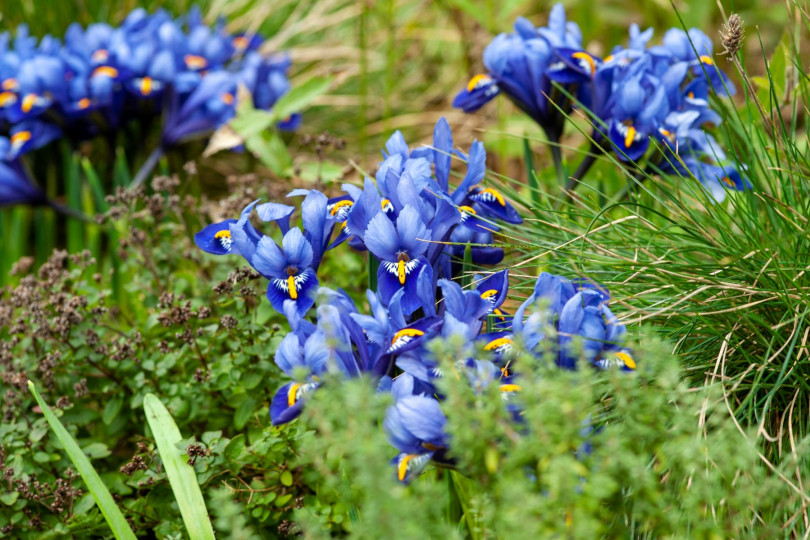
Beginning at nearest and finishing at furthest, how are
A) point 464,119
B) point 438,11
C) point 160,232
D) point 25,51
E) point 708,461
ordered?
point 708,461 → point 160,232 → point 25,51 → point 464,119 → point 438,11

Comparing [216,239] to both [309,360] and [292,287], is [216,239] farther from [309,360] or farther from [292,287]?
[309,360]

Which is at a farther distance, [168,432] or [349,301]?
[168,432]

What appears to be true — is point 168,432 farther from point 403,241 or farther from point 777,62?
point 777,62

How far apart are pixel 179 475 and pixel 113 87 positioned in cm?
193

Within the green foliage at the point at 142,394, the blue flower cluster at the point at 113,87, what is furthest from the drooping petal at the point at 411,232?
the blue flower cluster at the point at 113,87

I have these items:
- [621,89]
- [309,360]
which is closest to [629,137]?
[621,89]

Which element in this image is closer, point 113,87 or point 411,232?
point 411,232

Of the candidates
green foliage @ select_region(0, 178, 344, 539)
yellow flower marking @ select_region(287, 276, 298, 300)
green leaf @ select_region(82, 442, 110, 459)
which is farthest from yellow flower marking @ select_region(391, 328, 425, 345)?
green leaf @ select_region(82, 442, 110, 459)

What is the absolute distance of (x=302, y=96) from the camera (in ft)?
8.46

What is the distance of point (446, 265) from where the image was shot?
1433mm

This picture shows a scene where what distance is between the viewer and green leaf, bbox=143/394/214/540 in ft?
4.19

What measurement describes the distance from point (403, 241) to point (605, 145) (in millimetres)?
862

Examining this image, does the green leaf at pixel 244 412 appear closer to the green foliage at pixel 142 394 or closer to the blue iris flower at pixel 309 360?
the green foliage at pixel 142 394

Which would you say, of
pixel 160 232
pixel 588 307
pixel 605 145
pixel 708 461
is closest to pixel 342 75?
pixel 160 232
